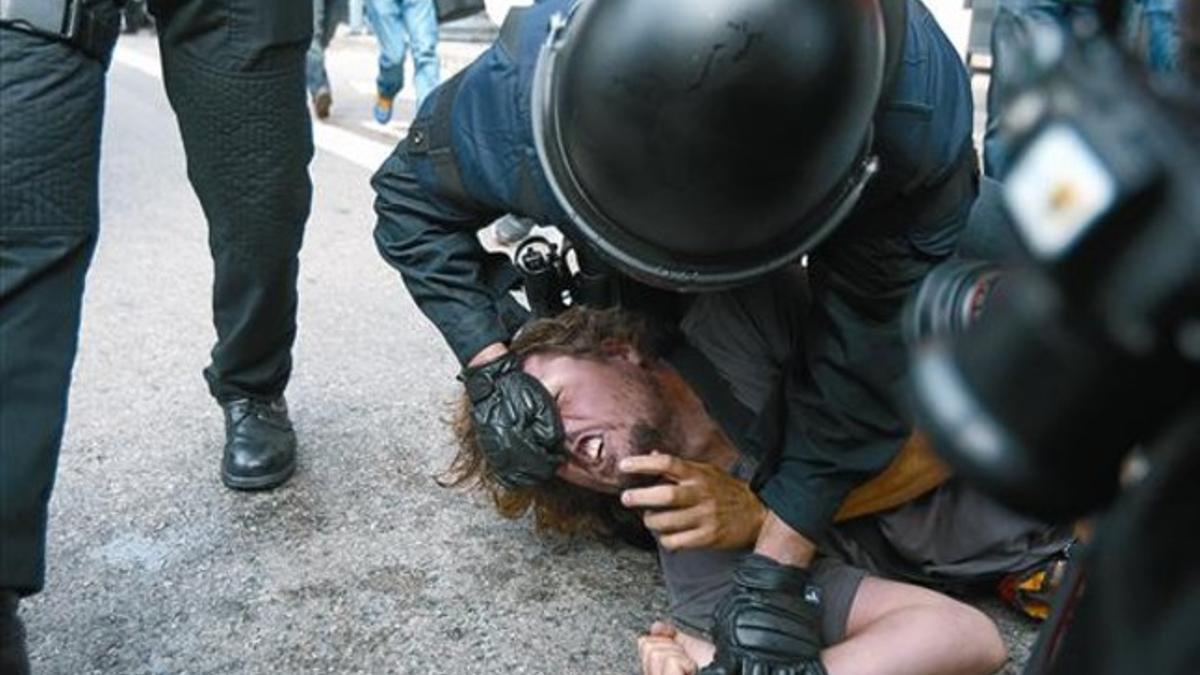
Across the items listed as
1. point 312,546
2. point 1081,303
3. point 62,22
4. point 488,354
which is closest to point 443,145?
point 488,354

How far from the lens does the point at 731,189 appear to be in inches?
47.7

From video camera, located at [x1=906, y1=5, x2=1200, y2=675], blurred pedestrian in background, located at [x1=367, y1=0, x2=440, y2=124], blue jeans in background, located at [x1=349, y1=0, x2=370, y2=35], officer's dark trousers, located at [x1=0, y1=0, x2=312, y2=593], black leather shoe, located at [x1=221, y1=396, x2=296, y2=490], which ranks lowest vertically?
blue jeans in background, located at [x1=349, y1=0, x2=370, y2=35]

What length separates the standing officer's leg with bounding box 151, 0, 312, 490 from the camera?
162cm

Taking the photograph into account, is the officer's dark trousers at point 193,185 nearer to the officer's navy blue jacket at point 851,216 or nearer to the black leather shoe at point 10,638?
the black leather shoe at point 10,638

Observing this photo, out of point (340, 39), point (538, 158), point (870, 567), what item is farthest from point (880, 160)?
point (340, 39)

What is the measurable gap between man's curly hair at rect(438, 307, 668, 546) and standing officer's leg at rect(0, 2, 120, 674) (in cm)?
57

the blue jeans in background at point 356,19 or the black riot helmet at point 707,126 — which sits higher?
the black riot helmet at point 707,126

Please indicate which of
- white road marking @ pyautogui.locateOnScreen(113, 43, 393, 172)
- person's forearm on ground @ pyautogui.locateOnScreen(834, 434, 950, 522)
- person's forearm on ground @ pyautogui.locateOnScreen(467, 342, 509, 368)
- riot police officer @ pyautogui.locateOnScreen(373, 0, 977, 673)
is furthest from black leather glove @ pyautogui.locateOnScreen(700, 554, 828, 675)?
white road marking @ pyautogui.locateOnScreen(113, 43, 393, 172)

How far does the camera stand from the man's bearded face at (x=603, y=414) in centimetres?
155

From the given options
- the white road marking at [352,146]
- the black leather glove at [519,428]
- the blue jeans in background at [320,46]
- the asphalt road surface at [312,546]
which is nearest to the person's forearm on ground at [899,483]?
the asphalt road surface at [312,546]

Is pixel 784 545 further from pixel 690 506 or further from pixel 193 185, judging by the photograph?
pixel 193 185

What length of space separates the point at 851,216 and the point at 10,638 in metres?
0.94

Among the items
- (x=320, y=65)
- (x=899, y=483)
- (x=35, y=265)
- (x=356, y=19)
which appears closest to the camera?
(x=35, y=265)

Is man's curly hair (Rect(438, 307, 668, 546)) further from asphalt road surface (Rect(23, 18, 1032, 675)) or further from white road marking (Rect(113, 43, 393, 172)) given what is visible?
white road marking (Rect(113, 43, 393, 172))
